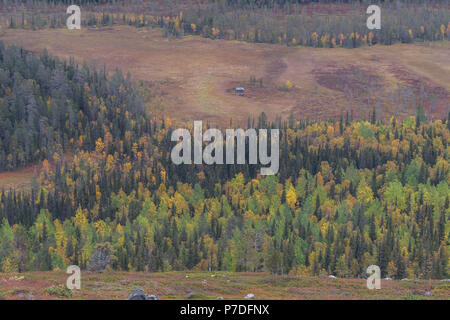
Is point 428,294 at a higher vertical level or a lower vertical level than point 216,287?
higher

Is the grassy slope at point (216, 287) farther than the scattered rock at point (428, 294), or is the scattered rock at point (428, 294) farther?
the scattered rock at point (428, 294)

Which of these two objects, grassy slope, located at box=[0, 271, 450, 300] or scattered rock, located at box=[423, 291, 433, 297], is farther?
scattered rock, located at box=[423, 291, 433, 297]

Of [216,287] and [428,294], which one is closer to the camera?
[428,294]
